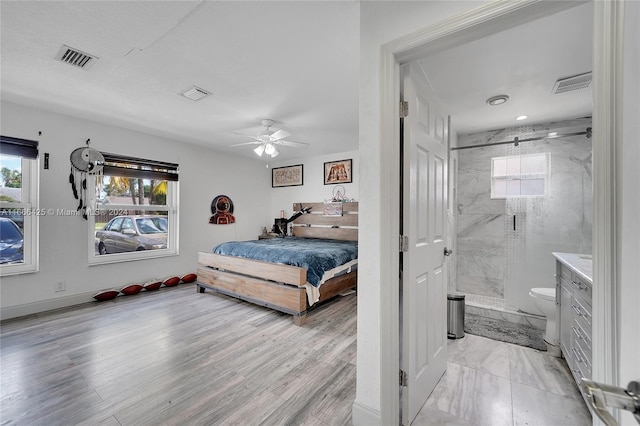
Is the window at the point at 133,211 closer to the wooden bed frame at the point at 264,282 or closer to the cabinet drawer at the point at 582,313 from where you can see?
the wooden bed frame at the point at 264,282

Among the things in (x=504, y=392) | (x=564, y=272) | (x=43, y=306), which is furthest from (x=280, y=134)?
(x=43, y=306)

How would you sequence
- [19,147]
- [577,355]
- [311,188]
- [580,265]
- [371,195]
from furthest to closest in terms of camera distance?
1. [311,188]
2. [19,147]
3. [580,265]
4. [577,355]
5. [371,195]

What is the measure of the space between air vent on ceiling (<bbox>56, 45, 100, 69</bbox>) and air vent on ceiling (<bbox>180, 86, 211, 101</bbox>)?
0.73m

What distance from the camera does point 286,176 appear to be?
6.13 m

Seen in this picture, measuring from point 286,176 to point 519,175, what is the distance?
4.36 metres

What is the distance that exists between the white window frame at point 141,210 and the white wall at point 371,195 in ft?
13.2

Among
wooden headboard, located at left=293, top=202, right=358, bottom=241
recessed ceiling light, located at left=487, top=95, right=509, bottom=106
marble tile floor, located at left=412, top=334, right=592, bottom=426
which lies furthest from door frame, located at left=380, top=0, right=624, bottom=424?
wooden headboard, located at left=293, top=202, right=358, bottom=241

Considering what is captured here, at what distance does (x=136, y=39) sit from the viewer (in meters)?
1.87

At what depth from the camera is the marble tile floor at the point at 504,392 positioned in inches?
62.6

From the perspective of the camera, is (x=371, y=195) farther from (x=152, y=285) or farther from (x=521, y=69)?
(x=152, y=285)

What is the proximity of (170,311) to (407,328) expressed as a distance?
3059 millimetres

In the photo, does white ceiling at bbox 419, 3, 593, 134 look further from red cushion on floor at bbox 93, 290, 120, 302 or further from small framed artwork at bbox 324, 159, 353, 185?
red cushion on floor at bbox 93, 290, 120, 302

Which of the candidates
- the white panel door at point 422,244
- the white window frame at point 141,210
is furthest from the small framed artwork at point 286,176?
the white panel door at point 422,244

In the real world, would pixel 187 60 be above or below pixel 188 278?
above
